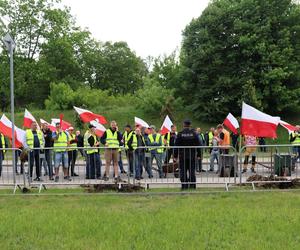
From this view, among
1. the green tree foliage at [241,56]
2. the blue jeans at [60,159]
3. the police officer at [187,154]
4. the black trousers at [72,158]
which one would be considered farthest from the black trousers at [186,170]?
the green tree foliage at [241,56]

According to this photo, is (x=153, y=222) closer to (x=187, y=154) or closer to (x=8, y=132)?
(x=187, y=154)

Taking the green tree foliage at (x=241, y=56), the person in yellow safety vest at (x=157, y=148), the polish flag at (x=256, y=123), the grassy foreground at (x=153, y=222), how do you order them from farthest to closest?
the green tree foliage at (x=241, y=56) → the person in yellow safety vest at (x=157, y=148) → the polish flag at (x=256, y=123) → the grassy foreground at (x=153, y=222)

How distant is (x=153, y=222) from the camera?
7594 mm

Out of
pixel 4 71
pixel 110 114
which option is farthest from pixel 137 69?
pixel 110 114

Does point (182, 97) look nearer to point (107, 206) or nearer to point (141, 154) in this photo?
point (141, 154)

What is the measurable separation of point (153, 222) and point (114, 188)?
3.83m

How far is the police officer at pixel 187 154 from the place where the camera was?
37.0 ft

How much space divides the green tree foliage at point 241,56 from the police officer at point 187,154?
26.7 metres

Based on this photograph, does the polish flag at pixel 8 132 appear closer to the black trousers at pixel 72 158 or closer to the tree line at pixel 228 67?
the black trousers at pixel 72 158

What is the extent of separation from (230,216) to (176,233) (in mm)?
1529

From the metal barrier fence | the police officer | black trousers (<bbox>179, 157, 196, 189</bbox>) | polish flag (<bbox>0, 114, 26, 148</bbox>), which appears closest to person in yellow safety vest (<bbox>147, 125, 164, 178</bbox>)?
the metal barrier fence

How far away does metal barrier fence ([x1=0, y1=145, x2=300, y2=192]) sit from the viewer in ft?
37.4

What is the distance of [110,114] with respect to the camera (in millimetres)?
39906

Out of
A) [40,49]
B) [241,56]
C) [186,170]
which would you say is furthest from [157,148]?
[40,49]
